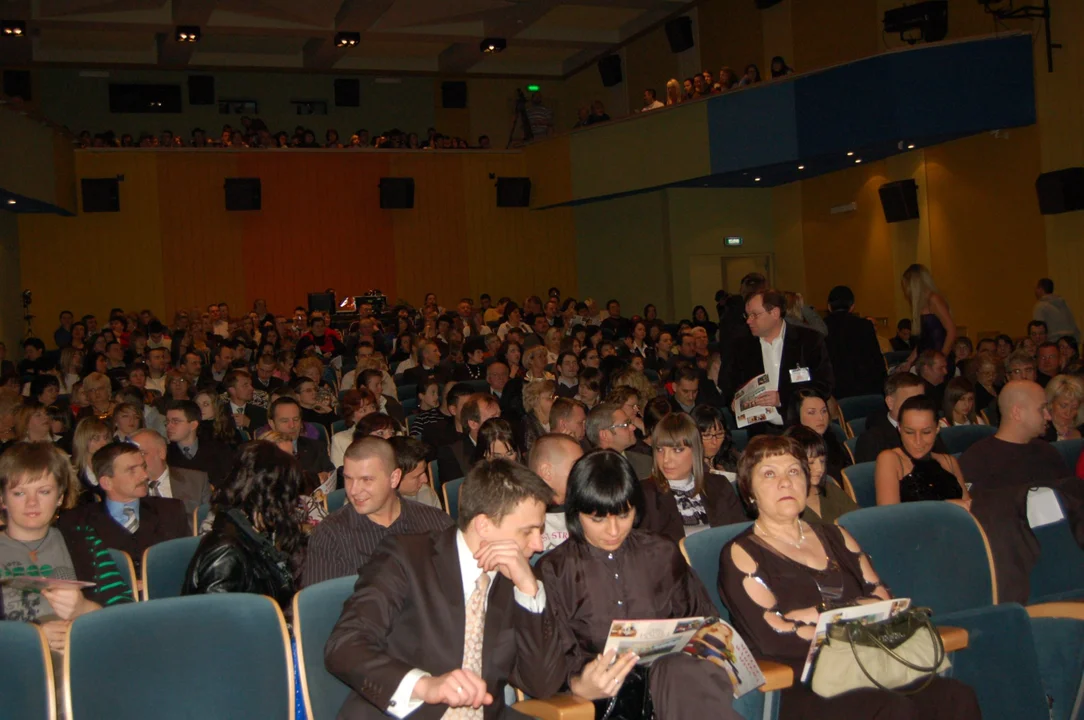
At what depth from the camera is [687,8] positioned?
16078mm

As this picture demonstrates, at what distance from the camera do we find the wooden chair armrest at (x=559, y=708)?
99.0 inches

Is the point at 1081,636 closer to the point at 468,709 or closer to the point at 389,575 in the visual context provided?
the point at 468,709

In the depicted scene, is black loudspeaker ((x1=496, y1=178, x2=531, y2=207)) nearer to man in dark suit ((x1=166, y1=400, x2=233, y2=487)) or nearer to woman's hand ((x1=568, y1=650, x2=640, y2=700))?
man in dark suit ((x1=166, y1=400, x2=233, y2=487))

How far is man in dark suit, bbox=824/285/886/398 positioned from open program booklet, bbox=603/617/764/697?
4427 millimetres

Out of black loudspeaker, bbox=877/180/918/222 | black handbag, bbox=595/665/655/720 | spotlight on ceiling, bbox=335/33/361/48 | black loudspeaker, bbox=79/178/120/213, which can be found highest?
spotlight on ceiling, bbox=335/33/361/48

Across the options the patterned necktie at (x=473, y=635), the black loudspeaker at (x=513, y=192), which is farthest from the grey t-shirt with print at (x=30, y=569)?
the black loudspeaker at (x=513, y=192)

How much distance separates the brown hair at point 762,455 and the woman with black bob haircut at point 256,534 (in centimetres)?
143

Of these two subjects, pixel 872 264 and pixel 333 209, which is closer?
pixel 872 264

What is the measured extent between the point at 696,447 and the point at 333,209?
1375cm

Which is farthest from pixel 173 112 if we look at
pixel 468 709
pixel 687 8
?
pixel 468 709

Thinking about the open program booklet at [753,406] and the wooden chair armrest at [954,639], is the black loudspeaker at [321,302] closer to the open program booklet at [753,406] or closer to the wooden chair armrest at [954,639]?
the open program booklet at [753,406]

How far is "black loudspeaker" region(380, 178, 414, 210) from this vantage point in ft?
54.6

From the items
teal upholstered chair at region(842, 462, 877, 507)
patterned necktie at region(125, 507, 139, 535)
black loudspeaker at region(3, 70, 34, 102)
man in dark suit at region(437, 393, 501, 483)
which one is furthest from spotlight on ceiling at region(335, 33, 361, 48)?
teal upholstered chair at region(842, 462, 877, 507)

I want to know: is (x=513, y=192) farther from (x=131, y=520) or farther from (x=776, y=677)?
(x=776, y=677)
